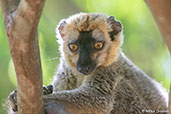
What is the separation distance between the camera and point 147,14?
1210 centimetres

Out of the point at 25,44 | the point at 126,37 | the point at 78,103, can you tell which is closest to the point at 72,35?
the point at 78,103

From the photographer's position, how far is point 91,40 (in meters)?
6.30

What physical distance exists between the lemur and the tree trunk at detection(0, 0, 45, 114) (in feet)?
4.28

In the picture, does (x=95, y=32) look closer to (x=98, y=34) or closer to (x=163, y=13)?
(x=98, y=34)

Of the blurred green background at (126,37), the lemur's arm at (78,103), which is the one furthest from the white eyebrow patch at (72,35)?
the blurred green background at (126,37)

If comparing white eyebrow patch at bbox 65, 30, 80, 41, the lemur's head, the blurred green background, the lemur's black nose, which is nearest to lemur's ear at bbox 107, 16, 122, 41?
the lemur's head

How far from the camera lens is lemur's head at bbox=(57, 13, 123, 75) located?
625cm

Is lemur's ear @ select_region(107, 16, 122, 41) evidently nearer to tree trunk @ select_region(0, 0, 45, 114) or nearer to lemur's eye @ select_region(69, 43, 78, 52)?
lemur's eye @ select_region(69, 43, 78, 52)

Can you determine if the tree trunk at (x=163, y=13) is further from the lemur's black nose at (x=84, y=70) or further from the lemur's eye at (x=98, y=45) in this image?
the lemur's eye at (x=98, y=45)

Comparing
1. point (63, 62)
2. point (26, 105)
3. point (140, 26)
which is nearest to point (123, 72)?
point (63, 62)

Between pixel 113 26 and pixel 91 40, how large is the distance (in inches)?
25.1

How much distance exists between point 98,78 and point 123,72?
0.57 m

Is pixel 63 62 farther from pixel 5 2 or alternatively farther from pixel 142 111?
pixel 5 2

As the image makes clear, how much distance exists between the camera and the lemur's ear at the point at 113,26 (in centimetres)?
668
